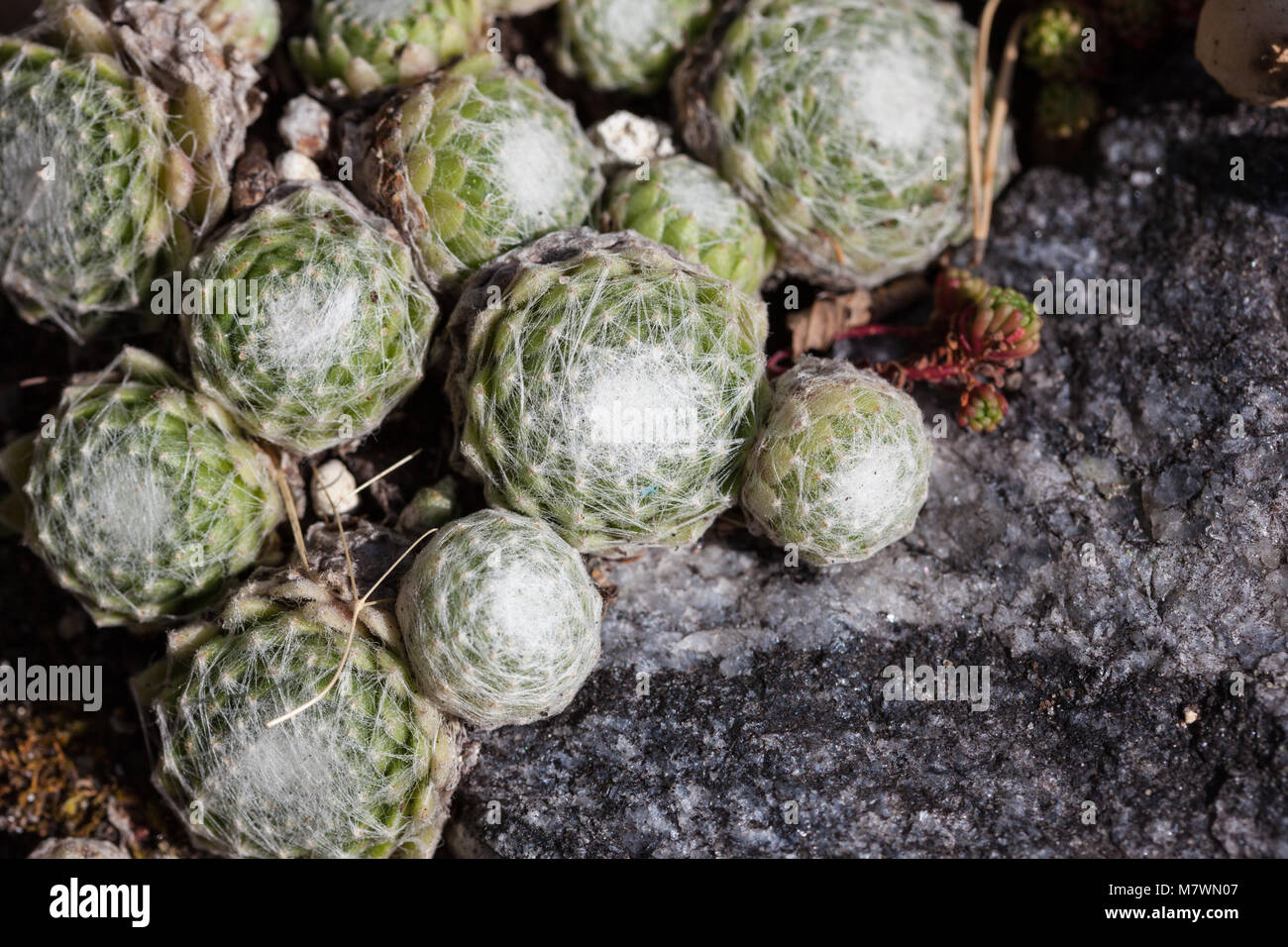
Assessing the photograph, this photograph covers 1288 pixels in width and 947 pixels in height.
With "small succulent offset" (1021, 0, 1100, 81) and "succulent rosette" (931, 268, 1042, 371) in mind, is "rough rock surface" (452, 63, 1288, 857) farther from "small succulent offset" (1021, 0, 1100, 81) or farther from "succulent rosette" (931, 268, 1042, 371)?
"small succulent offset" (1021, 0, 1100, 81)

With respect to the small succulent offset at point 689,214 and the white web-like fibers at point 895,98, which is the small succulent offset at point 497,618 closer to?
the small succulent offset at point 689,214

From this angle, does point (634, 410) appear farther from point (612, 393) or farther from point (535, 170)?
point (535, 170)

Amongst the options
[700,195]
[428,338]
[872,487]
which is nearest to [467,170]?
[428,338]

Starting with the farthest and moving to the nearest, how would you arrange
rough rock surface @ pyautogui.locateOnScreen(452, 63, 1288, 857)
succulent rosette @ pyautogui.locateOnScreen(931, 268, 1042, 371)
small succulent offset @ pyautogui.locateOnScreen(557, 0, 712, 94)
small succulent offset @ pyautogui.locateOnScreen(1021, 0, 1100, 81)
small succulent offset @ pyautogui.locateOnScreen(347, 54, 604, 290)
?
small succulent offset @ pyautogui.locateOnScreen(1021, 0, 1100, 81) < small succulent offset @ pyautogui.locateOnScreen(557, 0, 712, 94) < succulent rosette @ pyautogui.locateOnScreen(931, 268, 1042, 371) < small succulent offset @ pyautogui.locateOnScreen(347, 54, 604, 290) < rough rock surface @ pyautogui.locateOnScreen(452, 63, 1288, 857)

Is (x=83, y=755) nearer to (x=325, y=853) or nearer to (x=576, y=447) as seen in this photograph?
(x=325, y=853)

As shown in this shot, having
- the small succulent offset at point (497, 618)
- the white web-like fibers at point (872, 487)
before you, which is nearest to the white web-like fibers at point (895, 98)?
the white web-like fibers at point (872, 487)

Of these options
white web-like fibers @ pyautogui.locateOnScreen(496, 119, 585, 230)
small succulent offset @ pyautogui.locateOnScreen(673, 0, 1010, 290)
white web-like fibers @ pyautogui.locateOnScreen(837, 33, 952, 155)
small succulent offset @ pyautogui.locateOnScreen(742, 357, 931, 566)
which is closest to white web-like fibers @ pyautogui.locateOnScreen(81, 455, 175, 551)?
white web-like fibers @ pyautogui.locateOnScreen(496, 119, 585, 230)
